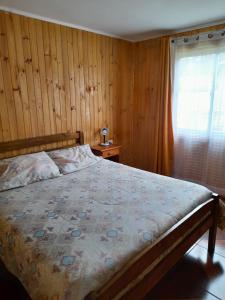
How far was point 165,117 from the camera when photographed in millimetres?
3611

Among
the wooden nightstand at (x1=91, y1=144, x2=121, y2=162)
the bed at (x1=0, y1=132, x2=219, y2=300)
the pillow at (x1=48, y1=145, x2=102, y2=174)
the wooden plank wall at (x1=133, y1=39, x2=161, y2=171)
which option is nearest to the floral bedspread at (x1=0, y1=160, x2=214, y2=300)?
the bed at (x1=0, y1=132, x2=219, y2=300)

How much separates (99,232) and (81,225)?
0.53ft

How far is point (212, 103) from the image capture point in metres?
3.20

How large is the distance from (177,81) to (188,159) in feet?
4.14

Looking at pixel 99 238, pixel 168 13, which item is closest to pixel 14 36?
pixel 168 13

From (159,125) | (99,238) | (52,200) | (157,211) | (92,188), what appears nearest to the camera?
(99,238)

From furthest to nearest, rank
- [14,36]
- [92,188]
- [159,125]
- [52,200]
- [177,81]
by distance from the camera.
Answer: [159,125]
[177,81]
[14,36]
[92,188]
[52,200]

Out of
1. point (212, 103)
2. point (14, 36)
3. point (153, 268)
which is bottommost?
point (153, 268)

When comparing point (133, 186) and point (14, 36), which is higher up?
point (14, 36)

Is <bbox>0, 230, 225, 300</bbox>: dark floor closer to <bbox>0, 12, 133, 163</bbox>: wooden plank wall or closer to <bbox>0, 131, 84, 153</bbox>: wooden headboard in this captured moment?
<bbox>0, 131, 84, 153</bbox>: wooden headboard

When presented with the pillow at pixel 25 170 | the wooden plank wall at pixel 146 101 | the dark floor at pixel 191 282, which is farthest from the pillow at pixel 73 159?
the wooden plank wall at pixel 146 101

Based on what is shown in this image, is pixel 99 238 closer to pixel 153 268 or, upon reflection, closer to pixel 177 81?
pixel 153 268

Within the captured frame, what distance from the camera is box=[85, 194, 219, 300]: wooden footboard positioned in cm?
117

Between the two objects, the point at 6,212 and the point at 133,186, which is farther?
the point at 133,186
